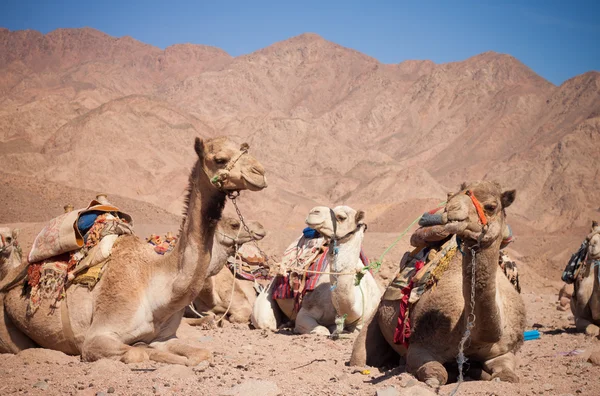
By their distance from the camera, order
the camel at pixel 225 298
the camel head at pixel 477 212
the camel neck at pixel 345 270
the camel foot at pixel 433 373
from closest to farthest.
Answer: the camel head at pixel 477 212 → the camel foot at pixel 433 373 → the camel neck at pixel 345 270 → the camel at pixel 225 298

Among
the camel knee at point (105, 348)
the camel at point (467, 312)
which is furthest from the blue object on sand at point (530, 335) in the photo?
the camel knee at point (105, 348)

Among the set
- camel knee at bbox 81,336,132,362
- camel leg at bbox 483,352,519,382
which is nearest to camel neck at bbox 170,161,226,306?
camel knee at bbox 81,336,132,362

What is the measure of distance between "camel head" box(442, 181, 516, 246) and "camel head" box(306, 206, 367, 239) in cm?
324

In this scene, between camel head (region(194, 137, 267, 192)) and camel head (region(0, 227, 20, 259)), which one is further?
camel head (region(0, 227, 20, 259))

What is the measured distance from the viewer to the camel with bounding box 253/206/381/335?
27.3 ft

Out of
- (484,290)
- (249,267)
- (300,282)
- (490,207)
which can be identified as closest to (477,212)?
(490,207)

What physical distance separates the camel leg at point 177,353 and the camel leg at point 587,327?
19.9 ft

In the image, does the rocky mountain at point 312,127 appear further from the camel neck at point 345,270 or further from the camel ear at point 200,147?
the camel ear at point 200,147

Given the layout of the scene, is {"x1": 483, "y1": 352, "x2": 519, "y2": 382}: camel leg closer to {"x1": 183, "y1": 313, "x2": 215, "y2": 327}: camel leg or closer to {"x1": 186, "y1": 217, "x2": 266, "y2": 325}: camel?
{"x1": 186, "y1": 217, "x2": 266, "y2": 325}: camel

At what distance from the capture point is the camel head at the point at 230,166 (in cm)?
580

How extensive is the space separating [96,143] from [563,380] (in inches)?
1539

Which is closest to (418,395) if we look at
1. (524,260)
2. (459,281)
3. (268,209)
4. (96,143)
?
(459,281)

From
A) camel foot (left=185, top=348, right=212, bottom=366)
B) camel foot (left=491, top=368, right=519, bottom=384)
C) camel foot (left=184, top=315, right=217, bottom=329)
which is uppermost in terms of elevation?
camel foot (left=491, top=368, right=519, bottom=384)

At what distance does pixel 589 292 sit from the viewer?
10.3m
